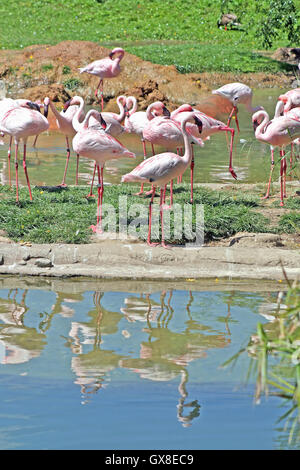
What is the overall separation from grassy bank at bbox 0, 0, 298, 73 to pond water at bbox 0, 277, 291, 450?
17.2 meters

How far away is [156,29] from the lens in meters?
30.5

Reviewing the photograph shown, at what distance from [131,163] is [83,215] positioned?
4.55 metres

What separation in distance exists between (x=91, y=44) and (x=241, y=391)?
18.4 metres

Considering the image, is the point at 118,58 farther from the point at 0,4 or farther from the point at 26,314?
the point at 0,4

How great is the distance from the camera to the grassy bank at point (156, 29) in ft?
81.3

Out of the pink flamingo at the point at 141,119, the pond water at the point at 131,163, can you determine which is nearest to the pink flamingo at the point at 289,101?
the pond water at the point at 131,163

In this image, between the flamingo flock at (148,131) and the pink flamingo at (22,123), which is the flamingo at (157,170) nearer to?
the flamingo flock at (148,131)

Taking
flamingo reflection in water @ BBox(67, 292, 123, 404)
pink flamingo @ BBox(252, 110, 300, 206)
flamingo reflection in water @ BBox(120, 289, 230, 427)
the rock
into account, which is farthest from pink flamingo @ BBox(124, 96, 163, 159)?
flamingo reflection in water @ BBox(67, 292, 123, 404)

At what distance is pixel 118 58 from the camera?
15641 millimetres

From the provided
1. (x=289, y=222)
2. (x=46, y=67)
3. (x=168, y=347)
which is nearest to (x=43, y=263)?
(x=168, y=347)

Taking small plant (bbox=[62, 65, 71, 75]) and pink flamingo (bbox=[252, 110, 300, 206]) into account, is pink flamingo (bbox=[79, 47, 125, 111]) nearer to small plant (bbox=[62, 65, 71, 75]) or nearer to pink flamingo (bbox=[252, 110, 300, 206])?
small plant (bbox=[62, 65, 71, 75])

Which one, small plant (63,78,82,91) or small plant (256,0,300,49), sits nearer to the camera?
small plant (63,78,82,91)

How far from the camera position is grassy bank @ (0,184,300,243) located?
8336 millimetres

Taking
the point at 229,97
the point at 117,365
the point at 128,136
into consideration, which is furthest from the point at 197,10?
the point at 117,365
